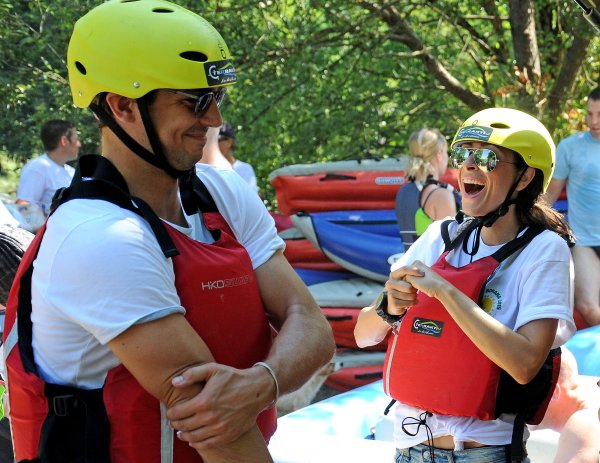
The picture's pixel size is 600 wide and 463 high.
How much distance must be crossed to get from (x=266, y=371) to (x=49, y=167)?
539 cm

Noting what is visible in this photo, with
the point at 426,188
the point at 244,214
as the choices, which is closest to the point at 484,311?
the point at 244,214

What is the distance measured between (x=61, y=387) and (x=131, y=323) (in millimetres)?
210

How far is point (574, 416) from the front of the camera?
2.80m

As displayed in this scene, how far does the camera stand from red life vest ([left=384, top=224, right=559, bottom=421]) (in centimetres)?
235

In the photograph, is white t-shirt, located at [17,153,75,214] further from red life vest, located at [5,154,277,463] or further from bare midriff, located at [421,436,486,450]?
red life vest, located at [5,154,277,463]

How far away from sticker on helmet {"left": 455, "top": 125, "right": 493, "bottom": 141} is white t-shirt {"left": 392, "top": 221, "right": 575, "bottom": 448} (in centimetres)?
32

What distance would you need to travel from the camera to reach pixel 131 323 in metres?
1.54

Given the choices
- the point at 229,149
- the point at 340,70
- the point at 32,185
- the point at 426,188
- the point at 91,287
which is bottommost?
the point at 32,185

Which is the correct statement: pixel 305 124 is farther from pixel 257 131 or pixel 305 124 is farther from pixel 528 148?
pixel 528 148

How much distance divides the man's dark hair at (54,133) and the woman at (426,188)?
2.67 m

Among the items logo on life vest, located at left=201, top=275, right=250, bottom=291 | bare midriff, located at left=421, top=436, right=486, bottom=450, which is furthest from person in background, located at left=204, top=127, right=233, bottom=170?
logo on life vest, located at left=201, top=275, right=250, bottom=291

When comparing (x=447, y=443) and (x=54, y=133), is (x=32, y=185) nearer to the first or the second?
(x=54, y=133)

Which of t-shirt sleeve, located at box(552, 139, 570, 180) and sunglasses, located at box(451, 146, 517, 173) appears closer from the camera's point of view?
sunglasses, located at box(451, 146, 517, 173)

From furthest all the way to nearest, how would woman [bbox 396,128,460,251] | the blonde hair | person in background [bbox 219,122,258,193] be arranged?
1. person in background [bbox 219,122,258,193]
2. the blonde hair
3. woman [bbox 396,128,460,251]
